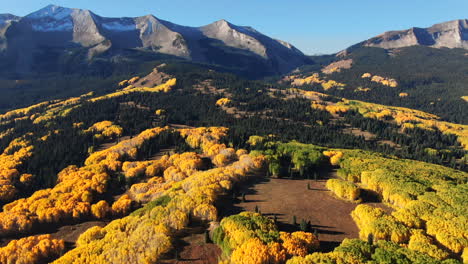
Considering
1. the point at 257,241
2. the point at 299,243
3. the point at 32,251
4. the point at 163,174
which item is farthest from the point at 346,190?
the point at 32,251

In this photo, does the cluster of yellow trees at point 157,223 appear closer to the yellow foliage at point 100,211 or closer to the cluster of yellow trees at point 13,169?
the yellow foliage at point 100,211

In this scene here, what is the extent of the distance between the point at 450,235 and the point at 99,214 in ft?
331

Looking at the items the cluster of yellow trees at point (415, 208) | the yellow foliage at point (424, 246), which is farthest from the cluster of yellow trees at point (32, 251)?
the yellow foliage at point (424, 246)

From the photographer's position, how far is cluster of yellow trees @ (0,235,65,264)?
73875 millimetres

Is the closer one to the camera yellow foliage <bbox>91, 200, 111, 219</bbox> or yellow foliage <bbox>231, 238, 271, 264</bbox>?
yellow foliage <bbox>231, 238, 271, 264</bbox>

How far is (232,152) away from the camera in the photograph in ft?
426

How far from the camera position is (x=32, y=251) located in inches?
2943

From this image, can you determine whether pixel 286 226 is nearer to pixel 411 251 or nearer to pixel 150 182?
pixel 411 251

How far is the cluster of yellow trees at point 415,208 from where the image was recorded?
60.3m

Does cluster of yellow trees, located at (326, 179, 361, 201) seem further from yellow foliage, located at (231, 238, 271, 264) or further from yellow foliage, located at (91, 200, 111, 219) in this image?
yellow foliage, located at (91, 200, 111, 219)

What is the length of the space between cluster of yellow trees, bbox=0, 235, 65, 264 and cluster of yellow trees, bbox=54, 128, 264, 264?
245 inches

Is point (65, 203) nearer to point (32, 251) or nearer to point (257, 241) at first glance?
point (32, 251)

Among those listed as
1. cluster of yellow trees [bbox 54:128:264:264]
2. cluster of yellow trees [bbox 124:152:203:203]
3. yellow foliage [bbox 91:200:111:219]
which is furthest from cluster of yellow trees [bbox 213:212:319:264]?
yellow foliage [bbox 91:200:111:219]

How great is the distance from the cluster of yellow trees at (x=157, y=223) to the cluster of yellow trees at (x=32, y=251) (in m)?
6.23
